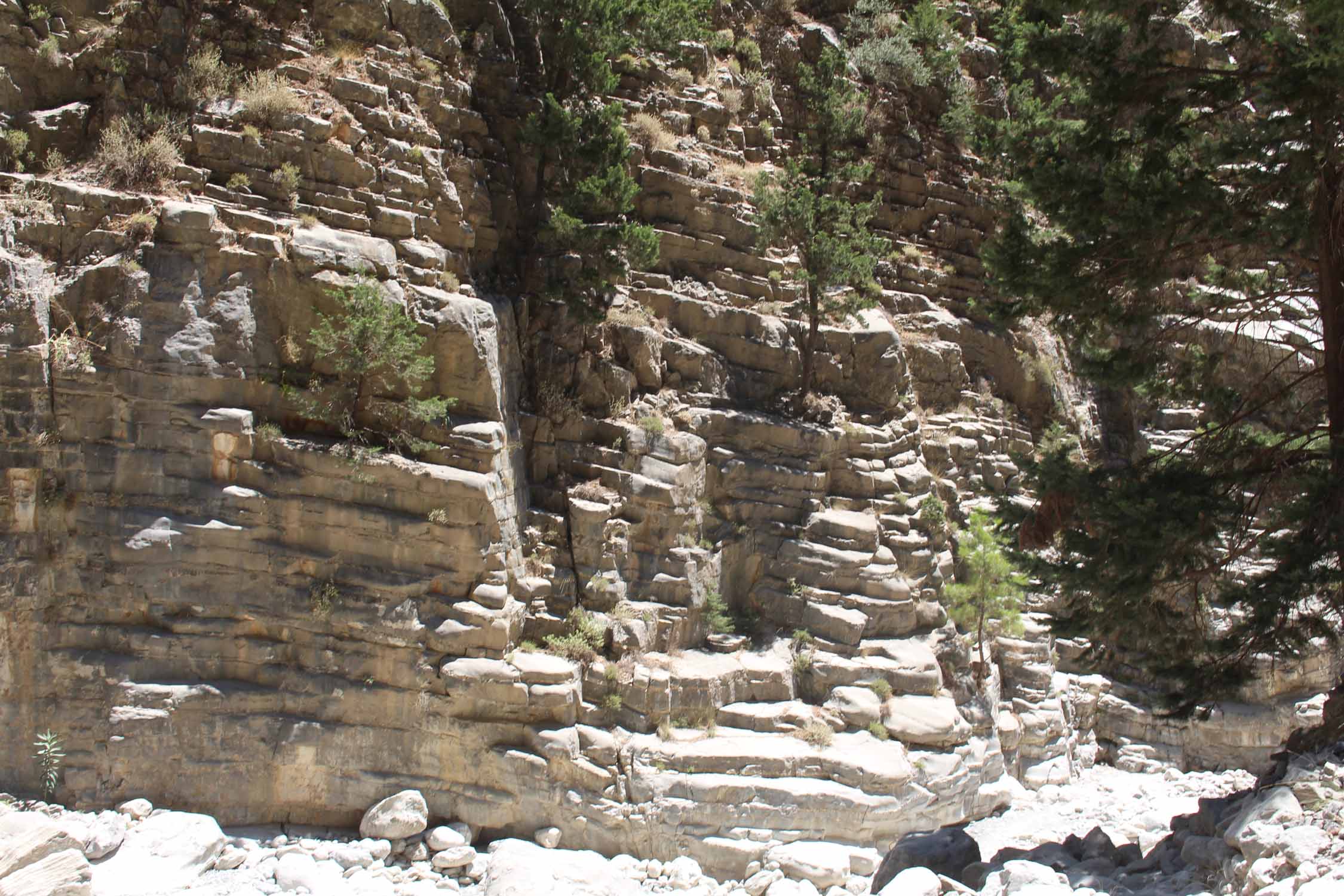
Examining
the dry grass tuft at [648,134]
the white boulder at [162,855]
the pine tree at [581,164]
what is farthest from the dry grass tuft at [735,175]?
the white boulder at [162,855]

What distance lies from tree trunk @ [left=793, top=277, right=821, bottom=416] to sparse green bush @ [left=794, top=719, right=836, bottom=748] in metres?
6.00

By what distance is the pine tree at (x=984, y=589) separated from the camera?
1772cm

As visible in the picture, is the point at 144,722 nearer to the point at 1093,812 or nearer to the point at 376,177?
the point at 376,177

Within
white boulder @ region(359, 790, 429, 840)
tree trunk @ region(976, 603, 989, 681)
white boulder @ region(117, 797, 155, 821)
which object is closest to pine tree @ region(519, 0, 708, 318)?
white boulder @ region(359, 790, 429, 840)

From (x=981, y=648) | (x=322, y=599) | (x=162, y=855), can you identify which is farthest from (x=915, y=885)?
(x=981, y=648)

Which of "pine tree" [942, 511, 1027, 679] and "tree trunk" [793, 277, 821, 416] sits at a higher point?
"tree trunk" [793, 277, 821, 416]

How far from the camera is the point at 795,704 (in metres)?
15.0

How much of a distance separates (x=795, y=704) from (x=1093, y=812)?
5761mm

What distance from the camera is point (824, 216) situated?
1766cm

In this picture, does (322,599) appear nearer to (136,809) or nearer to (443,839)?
(136,809)

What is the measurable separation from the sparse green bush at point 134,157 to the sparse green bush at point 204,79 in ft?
2.46

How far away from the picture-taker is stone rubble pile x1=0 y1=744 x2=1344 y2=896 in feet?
27.1

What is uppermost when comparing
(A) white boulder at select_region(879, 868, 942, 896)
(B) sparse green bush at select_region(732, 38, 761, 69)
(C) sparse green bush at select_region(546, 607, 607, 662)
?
(B) sparse green bush at select_region(732, 38, 761, 69)

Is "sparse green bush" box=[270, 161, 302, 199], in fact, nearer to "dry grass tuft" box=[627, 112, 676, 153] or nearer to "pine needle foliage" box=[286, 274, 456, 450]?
"pine needle foliage" box=[286, 274, 456, 450]
